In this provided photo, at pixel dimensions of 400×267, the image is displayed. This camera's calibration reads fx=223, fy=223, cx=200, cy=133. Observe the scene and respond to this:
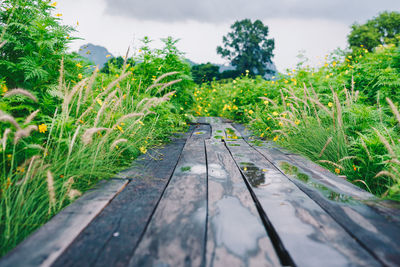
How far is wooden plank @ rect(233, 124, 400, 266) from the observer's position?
95 cm

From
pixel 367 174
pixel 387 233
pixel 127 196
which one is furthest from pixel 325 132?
pixel 127 196

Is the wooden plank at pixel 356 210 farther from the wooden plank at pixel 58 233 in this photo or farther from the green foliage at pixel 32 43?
the green foliage at pixel 32 43

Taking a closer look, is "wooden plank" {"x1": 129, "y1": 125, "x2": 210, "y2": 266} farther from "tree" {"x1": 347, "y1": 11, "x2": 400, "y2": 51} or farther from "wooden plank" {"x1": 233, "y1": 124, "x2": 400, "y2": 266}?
"tree" {"x1": 347, "y1": 11, "x2": 400, "y2": 51}

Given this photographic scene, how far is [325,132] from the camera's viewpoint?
Answer: 2488 mm

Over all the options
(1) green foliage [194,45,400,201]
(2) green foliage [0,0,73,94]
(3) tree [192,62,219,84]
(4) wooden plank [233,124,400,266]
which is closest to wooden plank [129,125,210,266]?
(4) wooden plank [233,124,400,266]

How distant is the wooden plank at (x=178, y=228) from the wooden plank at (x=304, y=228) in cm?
36

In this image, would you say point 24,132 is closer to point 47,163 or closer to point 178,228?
point 47,163

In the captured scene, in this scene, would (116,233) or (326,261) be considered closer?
(326,261)

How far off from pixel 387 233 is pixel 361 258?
11.1 inches

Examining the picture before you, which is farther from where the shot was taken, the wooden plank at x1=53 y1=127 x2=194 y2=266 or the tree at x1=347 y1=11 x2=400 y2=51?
the tree at x1=347 y1=11 x2=400 y2=51

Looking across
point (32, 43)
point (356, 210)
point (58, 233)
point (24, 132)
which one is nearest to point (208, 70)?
point (32, 43)

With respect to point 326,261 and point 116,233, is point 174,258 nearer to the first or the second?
point 116,233

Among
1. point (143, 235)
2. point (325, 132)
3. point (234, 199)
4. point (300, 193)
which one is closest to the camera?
point (143, 235)

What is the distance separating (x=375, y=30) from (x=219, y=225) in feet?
99.3
